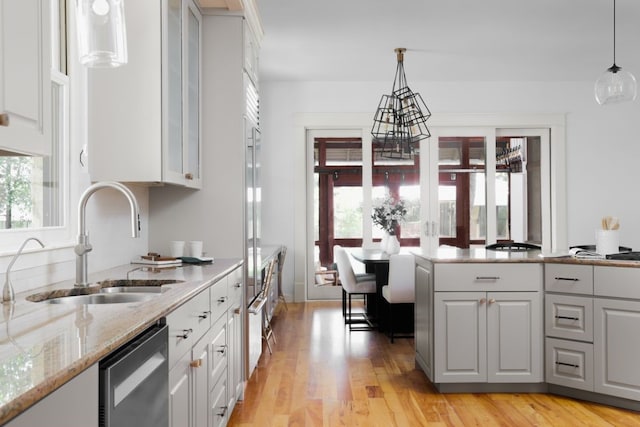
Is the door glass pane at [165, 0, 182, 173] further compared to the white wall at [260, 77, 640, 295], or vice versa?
the white wall at [260, 77, 640, 295]

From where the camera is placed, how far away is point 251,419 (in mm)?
3143

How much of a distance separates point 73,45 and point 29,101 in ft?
3.81

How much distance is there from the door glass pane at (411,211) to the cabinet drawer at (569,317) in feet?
12.6

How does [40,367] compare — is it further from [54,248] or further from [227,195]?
[227,195]

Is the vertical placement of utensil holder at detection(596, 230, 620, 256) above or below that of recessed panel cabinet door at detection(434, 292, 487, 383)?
above

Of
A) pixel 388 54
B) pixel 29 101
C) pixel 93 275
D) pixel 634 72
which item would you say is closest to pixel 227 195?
pixel 93 275

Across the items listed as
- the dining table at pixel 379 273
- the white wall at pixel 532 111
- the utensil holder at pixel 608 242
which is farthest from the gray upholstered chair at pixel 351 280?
the utensil holder at pixel 608 242

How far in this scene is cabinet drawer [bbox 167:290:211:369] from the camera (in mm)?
1819

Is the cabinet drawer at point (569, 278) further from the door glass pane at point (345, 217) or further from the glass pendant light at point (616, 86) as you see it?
the door glass pane at point (345, 217)

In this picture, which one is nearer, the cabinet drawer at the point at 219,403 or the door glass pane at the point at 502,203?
the cabinet drawer at the point at 219,403

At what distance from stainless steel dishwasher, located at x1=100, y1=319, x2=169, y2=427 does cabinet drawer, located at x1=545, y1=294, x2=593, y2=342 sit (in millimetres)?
2568

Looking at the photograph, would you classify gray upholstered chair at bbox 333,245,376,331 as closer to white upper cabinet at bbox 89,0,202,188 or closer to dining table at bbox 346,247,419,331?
dining table at bbox 346,247,419,331

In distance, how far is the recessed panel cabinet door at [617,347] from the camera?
3197 millimetres

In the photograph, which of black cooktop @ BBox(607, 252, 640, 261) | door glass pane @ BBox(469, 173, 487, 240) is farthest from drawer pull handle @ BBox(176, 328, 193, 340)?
door glass pane @ BBox(469, 173, 487, 240)
